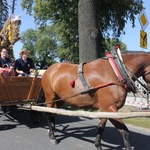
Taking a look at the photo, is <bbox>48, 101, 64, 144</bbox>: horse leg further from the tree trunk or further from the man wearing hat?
the tree trunk

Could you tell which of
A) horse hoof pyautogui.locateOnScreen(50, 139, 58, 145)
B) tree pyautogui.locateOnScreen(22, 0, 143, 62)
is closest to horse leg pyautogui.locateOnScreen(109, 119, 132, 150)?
horse hoof pyautogui.locateOnScreen(50, 139, 58, 145)

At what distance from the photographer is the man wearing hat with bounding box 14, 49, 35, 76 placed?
7.41 m

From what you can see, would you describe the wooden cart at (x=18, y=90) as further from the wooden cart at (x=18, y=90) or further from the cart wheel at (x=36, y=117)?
the cart wheel at (x=36, y=117)

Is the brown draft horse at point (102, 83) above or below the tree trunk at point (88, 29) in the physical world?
below

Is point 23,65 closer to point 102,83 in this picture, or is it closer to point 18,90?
point 18,90

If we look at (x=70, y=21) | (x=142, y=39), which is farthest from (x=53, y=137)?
(x=70, y=21)

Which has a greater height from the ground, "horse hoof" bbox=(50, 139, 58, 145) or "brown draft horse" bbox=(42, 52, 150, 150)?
"brown draft horse" bbox=(42, 52, 150, 150)

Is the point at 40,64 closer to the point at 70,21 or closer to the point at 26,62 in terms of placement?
the point at 70,21

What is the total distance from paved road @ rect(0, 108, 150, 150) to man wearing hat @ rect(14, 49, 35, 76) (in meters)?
1.40

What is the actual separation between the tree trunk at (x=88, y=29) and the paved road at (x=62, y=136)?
295 cm

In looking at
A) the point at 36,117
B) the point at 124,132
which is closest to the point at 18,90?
the point at 36,117

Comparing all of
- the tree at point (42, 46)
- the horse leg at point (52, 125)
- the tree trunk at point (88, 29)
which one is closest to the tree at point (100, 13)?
the tree trunk at point (88, 29)

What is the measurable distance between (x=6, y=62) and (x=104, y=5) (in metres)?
8.58

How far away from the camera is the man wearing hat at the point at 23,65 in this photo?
7.41 meters
